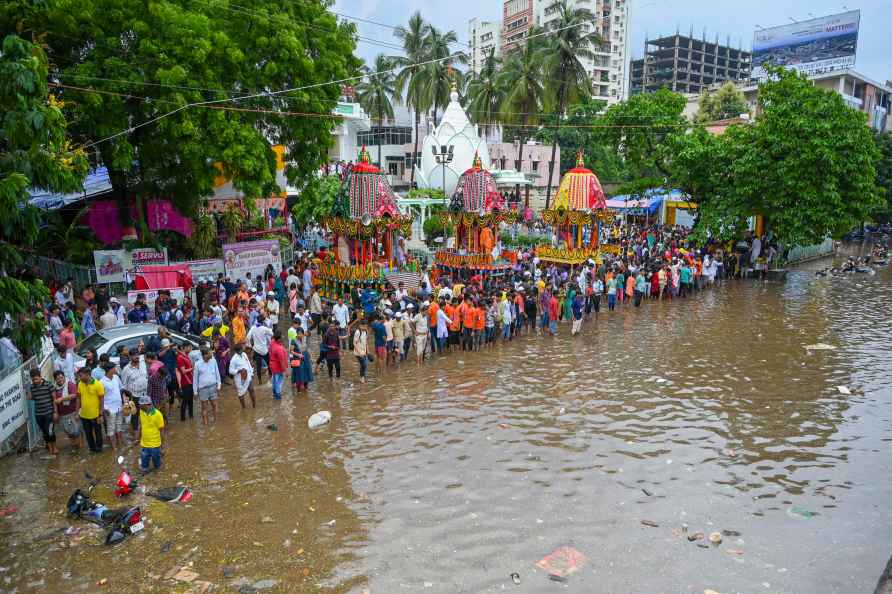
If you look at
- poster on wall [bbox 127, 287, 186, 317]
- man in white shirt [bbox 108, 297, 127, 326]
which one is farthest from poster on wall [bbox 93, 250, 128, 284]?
man in white shirt [bbox 108, 297, 127, 326]

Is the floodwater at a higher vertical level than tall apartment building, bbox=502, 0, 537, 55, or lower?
lower

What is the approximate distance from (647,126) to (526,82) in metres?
9.99

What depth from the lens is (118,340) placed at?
11016 millimetres

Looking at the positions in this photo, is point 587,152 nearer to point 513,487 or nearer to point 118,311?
point 118,311

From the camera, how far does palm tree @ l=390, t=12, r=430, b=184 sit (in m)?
44.4

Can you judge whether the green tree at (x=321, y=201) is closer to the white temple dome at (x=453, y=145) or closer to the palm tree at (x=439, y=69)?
the white temple dome at (x=453, y=145)

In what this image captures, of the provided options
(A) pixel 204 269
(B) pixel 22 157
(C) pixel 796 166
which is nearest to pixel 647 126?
(C) pixel 796 166

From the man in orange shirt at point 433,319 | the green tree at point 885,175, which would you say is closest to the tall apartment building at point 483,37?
the green tree at point 885,175

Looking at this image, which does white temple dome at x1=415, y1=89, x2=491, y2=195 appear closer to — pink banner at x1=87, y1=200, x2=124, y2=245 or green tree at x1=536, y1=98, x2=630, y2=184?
green tree at x1=536, y1=98, x2=630, y2=184

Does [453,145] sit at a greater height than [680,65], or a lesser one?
lesser

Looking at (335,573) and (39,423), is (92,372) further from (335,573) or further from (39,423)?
(335,573)

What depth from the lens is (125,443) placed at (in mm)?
9312

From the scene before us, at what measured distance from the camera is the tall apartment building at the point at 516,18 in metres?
85.2

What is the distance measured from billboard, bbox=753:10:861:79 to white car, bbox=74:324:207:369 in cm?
6756
